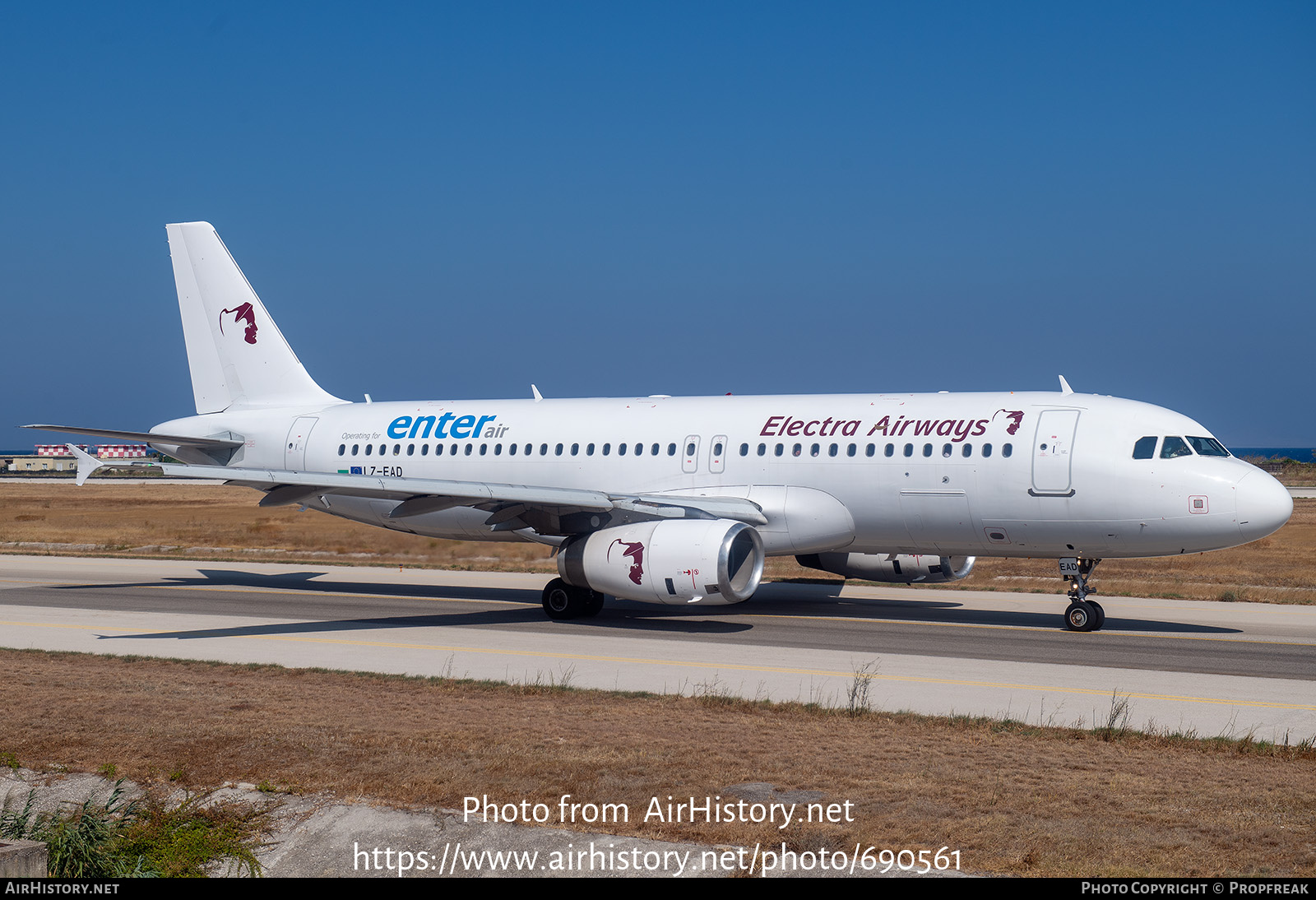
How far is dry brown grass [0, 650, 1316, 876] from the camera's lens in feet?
26.2

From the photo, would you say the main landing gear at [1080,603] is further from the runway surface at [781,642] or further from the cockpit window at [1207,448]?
the cockpit window at [1207,448]

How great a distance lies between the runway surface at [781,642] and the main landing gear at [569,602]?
0.29 metres

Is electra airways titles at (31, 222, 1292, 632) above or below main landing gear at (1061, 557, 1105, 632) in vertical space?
above

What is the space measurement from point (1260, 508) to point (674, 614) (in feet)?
35.3

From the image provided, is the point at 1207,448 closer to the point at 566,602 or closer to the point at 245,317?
the point at 566,602

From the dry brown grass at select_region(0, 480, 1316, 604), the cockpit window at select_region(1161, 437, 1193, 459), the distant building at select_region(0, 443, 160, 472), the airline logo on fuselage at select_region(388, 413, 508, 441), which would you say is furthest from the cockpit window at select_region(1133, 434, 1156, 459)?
the distant building at select_region(0, 443, 160, 472)

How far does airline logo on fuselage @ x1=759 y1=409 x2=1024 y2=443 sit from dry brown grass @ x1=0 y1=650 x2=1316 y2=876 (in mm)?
9115

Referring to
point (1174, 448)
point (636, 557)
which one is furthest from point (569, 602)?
point (1174, 448)

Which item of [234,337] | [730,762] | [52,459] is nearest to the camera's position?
[730,762]

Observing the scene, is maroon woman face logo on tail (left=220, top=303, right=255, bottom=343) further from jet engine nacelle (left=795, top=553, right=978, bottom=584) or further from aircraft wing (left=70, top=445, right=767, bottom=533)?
jet engine nacelle (left=795, top=553, right=978, bottom=584)

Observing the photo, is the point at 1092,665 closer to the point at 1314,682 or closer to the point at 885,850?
the point at 1314,682

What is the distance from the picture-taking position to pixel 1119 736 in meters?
11.6

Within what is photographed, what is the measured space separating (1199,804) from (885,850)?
2864 mm

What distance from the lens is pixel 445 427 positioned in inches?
1037
